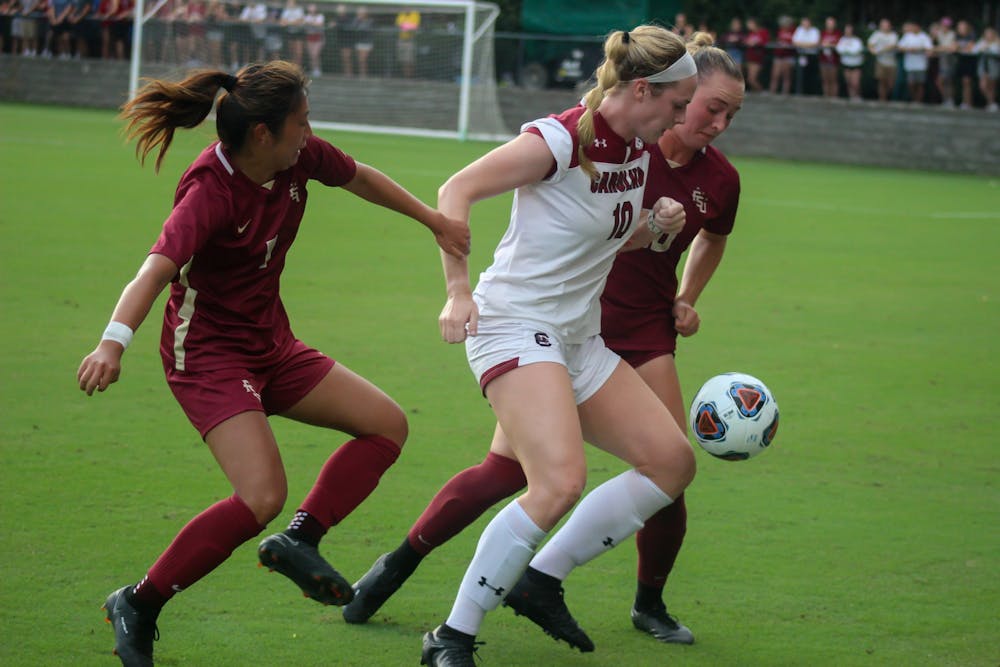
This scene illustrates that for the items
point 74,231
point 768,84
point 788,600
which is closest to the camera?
point 788,600

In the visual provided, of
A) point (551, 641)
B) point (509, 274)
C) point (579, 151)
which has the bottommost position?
point (551, 641)

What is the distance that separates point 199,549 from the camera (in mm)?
3959

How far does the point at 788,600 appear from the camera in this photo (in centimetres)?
486

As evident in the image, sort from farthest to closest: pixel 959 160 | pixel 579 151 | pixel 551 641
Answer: pixel 959 160 → pixel 551 641 → pixel 579 151

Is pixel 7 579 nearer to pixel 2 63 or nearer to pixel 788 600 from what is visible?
pixel 788 600

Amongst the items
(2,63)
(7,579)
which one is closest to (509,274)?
(7,579)

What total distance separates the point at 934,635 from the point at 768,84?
26.8 metres

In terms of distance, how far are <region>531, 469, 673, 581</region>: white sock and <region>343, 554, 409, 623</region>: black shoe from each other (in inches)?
20.0

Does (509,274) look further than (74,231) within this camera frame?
No

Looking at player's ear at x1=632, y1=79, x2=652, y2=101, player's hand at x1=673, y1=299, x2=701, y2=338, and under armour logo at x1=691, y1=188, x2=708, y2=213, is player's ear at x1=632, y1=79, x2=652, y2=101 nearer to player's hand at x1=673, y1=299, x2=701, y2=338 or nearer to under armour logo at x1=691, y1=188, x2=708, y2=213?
under armour logo at x1=691, y1=188, x2=708, y2=213

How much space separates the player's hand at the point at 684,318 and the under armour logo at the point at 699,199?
A: 358 mm

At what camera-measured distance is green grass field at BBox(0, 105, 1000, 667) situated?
4.46 m

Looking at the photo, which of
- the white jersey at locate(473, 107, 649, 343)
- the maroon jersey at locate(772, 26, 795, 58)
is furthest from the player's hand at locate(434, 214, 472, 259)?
the maroon jersey at locate(772, 26, 795, 58)

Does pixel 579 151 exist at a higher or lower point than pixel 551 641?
higher
